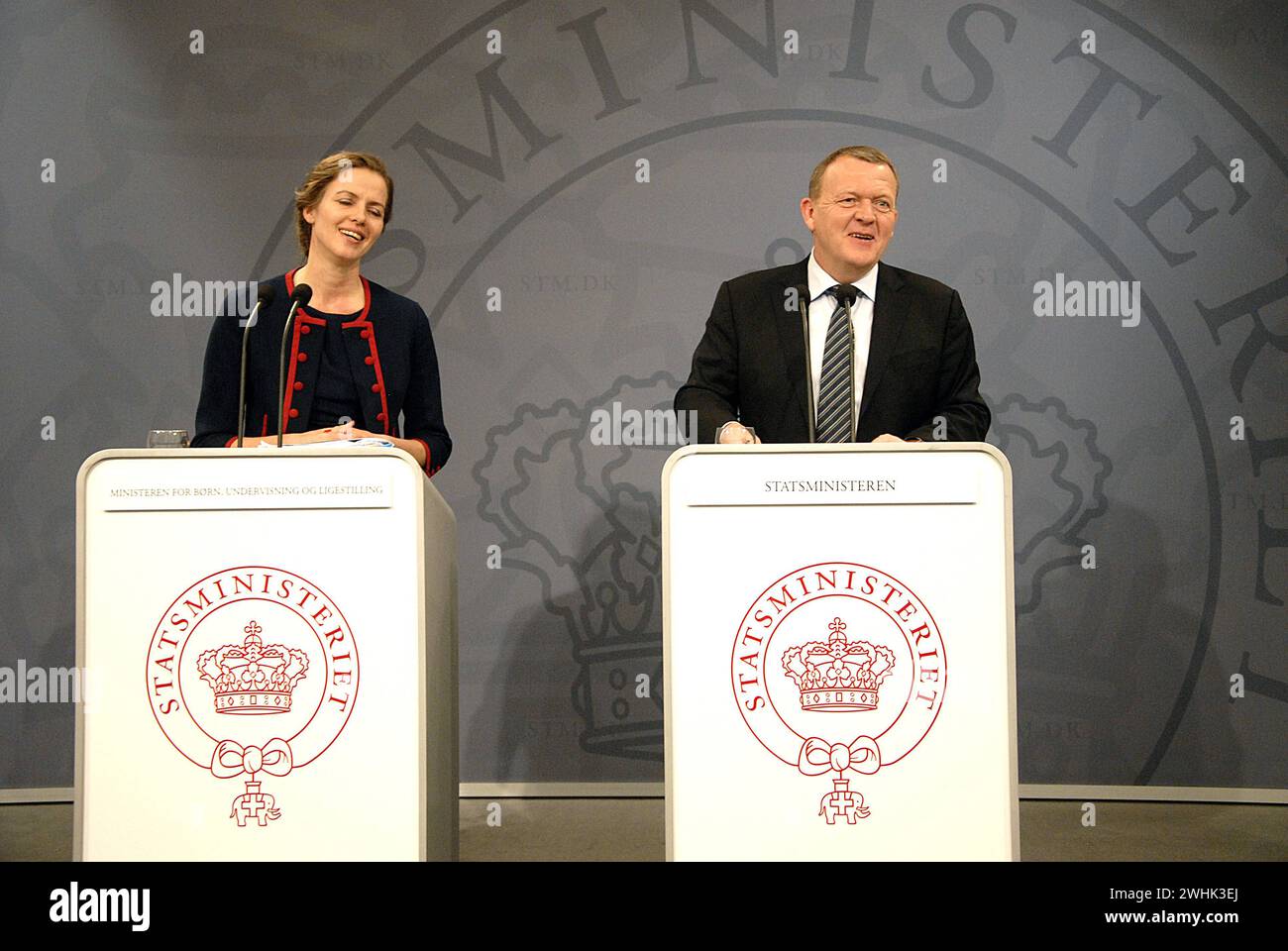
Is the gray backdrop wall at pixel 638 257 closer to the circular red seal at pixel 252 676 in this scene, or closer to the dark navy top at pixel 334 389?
the dark navy top at pixel 334 389

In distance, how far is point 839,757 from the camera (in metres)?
2.13

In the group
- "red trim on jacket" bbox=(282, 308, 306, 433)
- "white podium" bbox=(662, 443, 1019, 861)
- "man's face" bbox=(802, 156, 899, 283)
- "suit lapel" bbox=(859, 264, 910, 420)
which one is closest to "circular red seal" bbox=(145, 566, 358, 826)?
"white podium" bbox=(662, 443, 1019, 861)

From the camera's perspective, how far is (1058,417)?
439cm

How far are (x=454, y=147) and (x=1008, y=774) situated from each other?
3.24 meters

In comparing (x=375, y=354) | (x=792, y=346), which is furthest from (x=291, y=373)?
(x=792, y=346)

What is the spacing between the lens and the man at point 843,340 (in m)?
2.93

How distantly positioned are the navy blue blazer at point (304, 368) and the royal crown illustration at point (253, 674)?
819mm

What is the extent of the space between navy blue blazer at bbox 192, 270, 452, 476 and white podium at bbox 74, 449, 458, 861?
0.68 metres

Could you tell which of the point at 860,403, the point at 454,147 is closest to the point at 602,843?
the point at 860,403

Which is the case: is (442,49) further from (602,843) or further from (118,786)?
(118,786)

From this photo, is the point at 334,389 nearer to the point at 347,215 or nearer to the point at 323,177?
the point at 347,215

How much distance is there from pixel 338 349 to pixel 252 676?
1.11 meters
